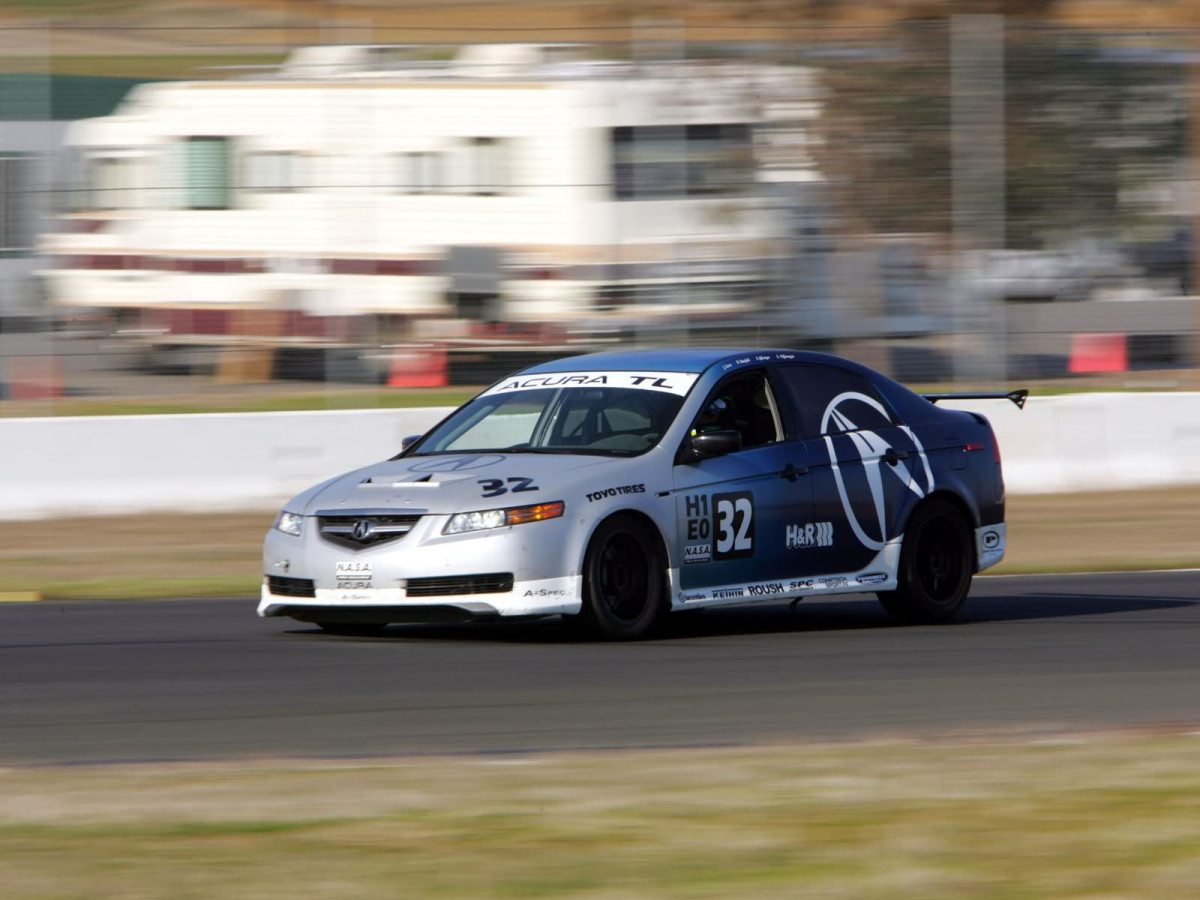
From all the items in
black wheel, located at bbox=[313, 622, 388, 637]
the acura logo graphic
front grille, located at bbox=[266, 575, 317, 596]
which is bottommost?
black wheel, located at bbox=[313, 622, 388, 637]

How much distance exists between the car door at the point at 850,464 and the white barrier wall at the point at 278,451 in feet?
21.3

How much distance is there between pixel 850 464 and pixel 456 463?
6.86 ft

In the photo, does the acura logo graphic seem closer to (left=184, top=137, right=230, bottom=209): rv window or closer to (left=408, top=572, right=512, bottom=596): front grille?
(left=408, top=572, right=512, bottom=596): front grille

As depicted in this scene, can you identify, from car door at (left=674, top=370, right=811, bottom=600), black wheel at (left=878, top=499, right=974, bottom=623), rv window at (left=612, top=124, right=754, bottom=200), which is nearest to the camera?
car door at (left=674, top=370, right=811, bottom=600)

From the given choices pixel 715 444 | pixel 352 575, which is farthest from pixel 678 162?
pixel 352 575

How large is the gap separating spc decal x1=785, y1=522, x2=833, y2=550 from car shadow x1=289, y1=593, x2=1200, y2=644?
1.53 feet

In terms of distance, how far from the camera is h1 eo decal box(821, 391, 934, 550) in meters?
11.0

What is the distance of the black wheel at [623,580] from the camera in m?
9.89

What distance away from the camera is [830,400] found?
11.2 metres

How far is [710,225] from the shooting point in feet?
60.4

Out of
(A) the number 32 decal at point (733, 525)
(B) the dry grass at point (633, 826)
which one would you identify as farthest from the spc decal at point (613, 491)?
(B) the dry grass at point (633, 826)

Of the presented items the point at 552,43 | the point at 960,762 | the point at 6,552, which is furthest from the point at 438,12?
the point at 960,762

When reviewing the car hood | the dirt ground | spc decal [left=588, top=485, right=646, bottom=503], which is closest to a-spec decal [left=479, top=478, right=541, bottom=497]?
the car hood

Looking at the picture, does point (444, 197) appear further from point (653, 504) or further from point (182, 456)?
point (653, 504)
